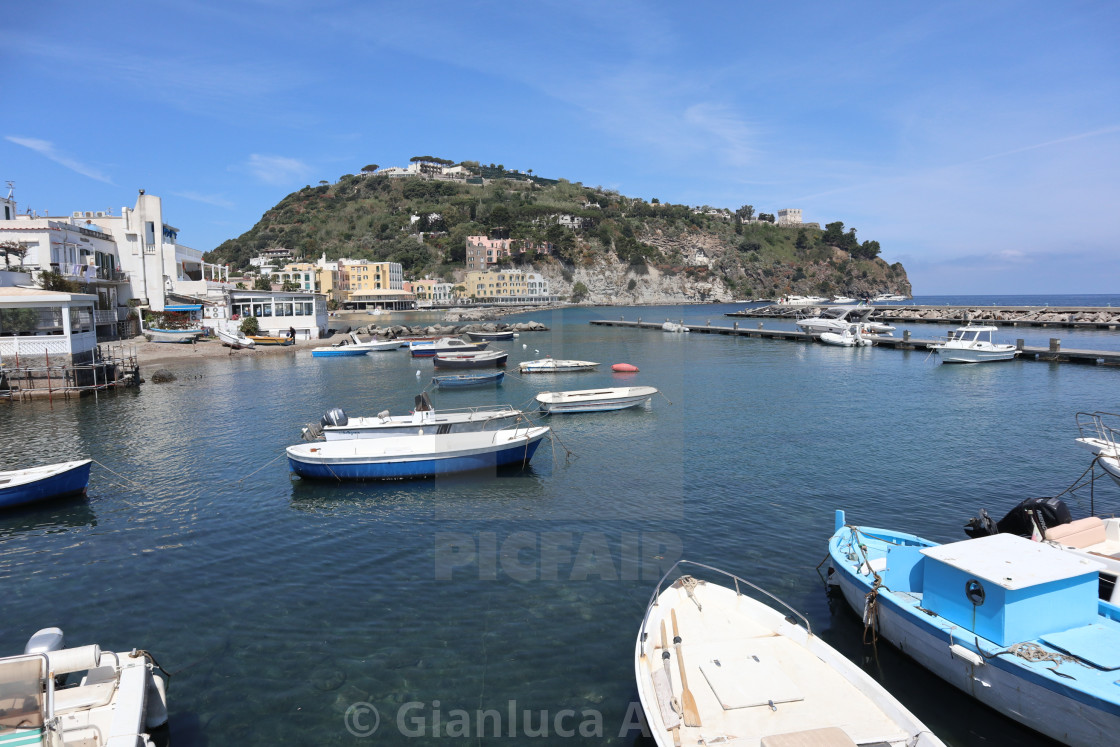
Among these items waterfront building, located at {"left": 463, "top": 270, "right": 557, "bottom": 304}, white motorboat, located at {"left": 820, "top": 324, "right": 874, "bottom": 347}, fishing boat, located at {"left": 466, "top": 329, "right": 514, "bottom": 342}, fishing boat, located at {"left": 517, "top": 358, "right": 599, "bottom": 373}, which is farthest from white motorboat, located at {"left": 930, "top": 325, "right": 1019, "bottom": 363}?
waterfront building, located at {"left": 463, "top": 270, "right": 557, "bottom": 304}

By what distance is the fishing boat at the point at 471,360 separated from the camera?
45719 mm

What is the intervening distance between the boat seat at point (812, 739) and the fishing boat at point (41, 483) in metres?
18.9

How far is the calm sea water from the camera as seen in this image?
9.35m

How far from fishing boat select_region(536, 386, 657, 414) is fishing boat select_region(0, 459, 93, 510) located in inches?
696

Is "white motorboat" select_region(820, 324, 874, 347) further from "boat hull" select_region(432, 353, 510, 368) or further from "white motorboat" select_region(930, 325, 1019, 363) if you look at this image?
"boat hull" select_region(432, 353, 510, 368)

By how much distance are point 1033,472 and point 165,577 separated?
23.8 m

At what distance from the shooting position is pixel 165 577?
13.0 meters

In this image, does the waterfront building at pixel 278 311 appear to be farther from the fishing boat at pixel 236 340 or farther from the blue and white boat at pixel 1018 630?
the blue and white boat at pixel 1018 630

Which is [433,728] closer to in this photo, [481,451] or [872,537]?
[872,537]

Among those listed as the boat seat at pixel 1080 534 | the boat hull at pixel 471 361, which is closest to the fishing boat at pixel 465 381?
the boat hull at pixel 471 361

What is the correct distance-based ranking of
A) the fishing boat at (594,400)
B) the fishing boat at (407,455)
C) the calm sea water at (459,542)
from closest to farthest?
1. the calm sea water at (459,542)
2. the fishing boat at (407,455)
3. the fishing boat at (594,400)

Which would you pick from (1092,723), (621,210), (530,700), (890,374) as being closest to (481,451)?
(530,700)

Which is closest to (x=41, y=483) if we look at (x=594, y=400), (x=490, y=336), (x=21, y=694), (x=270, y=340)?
(x=21, y=694)

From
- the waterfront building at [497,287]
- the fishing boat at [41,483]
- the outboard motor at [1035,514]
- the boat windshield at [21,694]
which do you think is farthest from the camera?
the waterfront building at [497,287]
